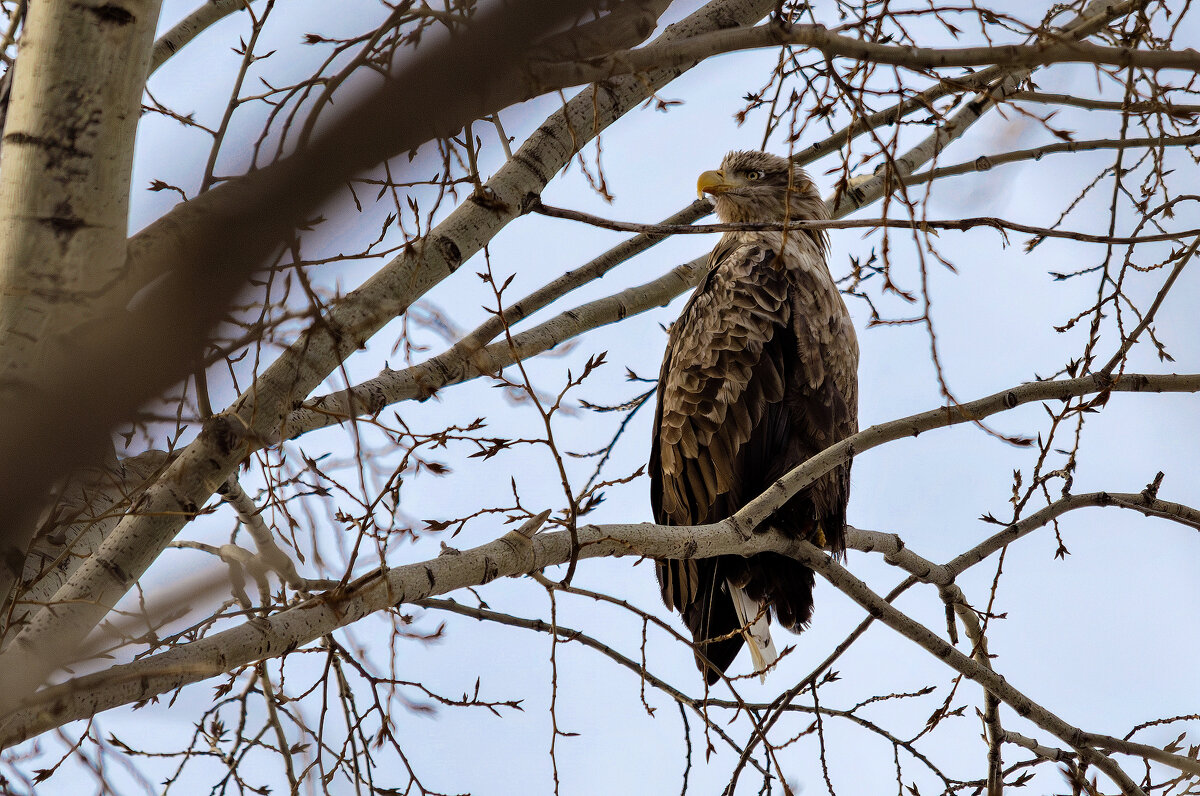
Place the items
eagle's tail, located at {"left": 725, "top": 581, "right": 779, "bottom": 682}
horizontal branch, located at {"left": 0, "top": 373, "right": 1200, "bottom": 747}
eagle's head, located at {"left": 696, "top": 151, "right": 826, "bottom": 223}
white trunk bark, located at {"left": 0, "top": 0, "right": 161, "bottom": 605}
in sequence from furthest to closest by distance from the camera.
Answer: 1. eagle's head, located at {"left": 696, "top": 151, "right": 826, "bottom": 223}
2. eagle's tail, located at {"left": 725, "top": 581, "right": 779, "bottom": 682}
3. horizontal branch, located at {"left": 0, "top": 373, "right": 1200, "bottom": 747}
4. white trunk bark, located at {"left": 0, "top": 0, "right": 161, "bottom": 605}

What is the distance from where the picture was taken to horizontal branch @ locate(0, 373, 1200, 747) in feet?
5.74

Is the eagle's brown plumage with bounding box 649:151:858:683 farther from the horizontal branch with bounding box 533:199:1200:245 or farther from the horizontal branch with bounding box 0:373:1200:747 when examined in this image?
the horizontal branch with bounding box 533:199:1200:245

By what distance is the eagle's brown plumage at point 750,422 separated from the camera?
4.28 m

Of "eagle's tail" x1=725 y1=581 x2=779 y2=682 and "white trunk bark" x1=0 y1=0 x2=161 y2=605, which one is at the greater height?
"eagle's tail" x1=725 y1=581 x2=779 y2=682

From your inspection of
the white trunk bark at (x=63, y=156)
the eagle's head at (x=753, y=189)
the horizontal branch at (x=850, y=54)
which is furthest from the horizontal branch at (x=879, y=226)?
the eagle's head at (x=753, y=189)

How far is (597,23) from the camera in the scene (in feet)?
5.34

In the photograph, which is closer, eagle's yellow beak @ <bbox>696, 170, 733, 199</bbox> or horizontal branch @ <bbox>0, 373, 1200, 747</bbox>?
horizontal branch @ <bbox>0, 373, 1200, 747</bbox>

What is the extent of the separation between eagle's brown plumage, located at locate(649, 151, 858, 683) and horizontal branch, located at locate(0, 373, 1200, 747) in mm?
1011

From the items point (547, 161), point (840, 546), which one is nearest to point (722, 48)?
point (547, 161)

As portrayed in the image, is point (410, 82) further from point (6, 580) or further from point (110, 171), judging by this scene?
point (6, 580)

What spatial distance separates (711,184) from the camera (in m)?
5.57

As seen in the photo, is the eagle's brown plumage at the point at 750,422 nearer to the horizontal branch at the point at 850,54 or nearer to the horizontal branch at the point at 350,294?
the horizontal branch at the point at 350,294

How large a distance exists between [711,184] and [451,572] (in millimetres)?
3817

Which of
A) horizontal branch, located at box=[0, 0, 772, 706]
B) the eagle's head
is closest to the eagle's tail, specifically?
the eagle's head
